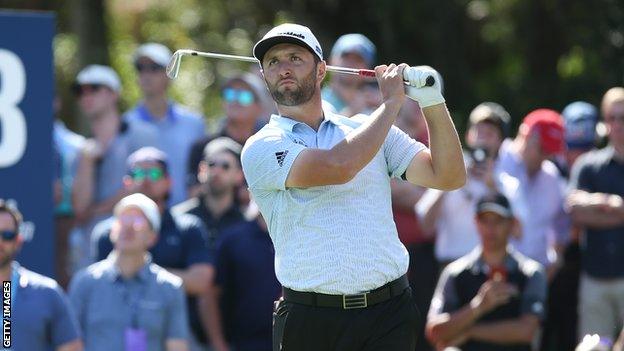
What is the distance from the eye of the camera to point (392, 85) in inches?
221

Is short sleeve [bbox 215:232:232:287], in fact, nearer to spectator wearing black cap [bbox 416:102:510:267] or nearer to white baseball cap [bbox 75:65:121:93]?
spectator wearing black cap [bbox 416:102:510:267]

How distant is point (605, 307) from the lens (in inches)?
393

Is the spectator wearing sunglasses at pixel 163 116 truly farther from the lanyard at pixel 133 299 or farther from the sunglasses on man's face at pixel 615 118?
the sunglasses on man's face at pixel 615 118

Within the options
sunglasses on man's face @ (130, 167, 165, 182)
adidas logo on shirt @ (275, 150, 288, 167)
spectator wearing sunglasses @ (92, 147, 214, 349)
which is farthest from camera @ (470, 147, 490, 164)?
adidas logo on shirt @ (275, 150, 288, 167)

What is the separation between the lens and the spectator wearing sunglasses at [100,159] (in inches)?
407

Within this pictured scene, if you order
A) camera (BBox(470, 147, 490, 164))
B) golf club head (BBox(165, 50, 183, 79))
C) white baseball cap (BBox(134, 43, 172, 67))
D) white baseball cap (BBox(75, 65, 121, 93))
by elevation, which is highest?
white baseball cap (BBox(134, 43, 172, 67))

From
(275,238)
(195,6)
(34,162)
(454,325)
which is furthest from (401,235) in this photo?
(195,6)

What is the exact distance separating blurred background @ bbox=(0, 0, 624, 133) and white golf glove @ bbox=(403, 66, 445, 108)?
24.7ft

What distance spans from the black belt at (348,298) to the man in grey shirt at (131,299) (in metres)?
2.81

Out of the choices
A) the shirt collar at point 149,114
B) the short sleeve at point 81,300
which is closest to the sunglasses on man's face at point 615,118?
the shirt collar at point 149,114

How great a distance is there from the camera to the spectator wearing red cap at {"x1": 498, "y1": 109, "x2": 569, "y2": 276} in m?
10.2

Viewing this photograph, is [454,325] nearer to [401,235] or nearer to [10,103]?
[401,235]

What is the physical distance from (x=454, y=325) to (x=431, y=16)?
17.6ft

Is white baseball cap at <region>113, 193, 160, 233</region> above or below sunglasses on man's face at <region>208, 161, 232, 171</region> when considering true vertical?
below
